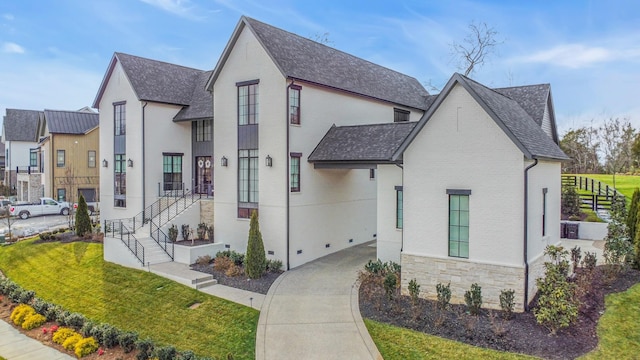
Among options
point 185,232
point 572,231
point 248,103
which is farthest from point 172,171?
point 572,231

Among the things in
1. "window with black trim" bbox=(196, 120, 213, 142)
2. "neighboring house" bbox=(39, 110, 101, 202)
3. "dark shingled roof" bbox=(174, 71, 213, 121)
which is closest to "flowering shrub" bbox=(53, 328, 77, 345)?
"dark shingled roof" bbox=(174, 71, 213, 121)

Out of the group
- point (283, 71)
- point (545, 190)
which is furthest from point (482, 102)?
point (283, 71)

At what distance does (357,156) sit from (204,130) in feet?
36.2

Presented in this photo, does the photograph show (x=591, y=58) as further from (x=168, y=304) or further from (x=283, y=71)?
(x=168, y=304)

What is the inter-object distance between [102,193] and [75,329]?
13072 mm

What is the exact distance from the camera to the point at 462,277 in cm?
1249

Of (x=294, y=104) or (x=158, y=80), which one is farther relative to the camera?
(x=158, y=80)

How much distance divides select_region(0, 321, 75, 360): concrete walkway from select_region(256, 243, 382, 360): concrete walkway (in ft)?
19.4

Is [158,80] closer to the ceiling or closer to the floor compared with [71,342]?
closer to the ceiling

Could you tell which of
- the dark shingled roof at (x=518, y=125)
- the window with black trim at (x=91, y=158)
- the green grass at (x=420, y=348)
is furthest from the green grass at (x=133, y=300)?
the window with black trim at (x=91, y=158)

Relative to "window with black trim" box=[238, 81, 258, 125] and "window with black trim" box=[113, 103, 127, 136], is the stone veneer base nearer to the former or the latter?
"window with black trim" box=[238, 81, 258, 125]

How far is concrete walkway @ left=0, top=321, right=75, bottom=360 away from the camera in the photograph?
1182 cm

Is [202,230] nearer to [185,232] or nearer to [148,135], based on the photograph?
[185,232]

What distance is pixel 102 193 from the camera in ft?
81.0
